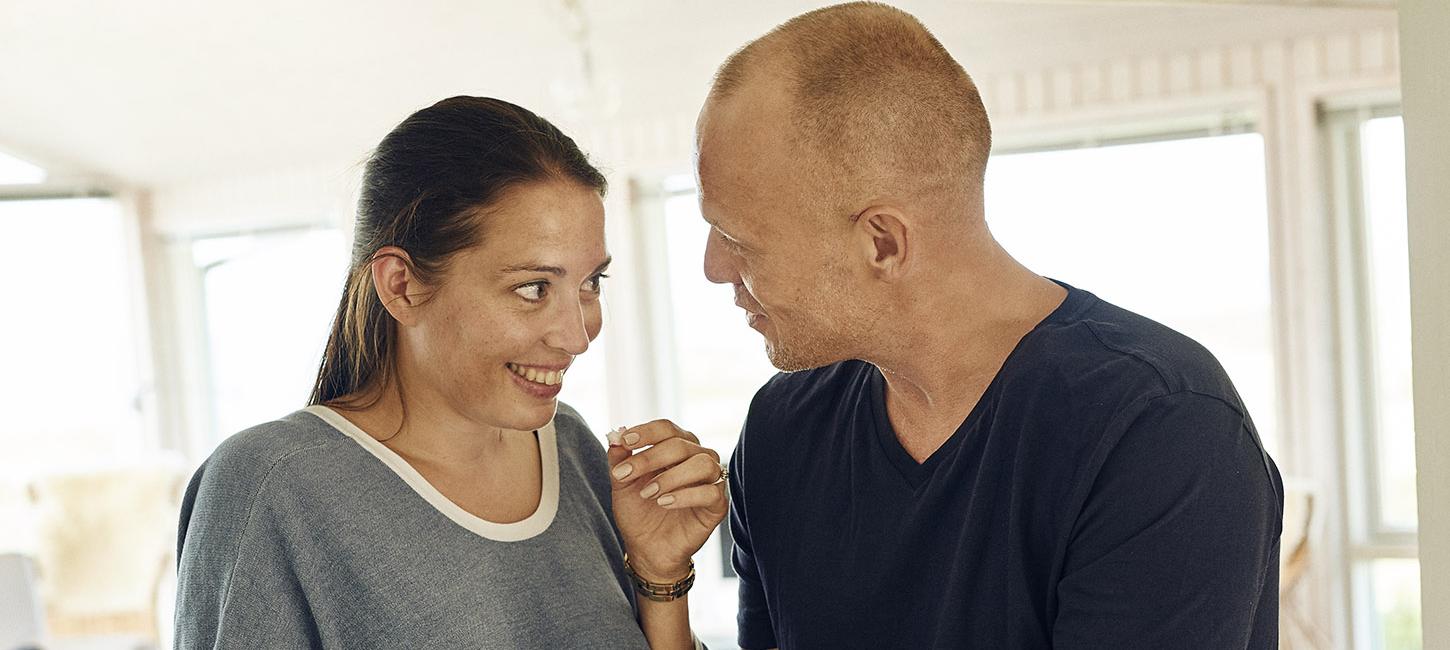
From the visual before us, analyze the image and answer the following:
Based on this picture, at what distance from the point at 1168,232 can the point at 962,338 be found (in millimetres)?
4316

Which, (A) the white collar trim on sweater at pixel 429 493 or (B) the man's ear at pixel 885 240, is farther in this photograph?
(A) the white collar trim on sweater at pixel 429 493

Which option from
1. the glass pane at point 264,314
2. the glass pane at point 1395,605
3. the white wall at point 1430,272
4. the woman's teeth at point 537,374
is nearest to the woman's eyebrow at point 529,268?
the woman's teeth at point 537,374

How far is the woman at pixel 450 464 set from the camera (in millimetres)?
1520

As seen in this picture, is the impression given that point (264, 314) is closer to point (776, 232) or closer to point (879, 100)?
point (776, 232)

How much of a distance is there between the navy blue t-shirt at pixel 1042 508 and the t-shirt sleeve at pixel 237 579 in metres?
0.57

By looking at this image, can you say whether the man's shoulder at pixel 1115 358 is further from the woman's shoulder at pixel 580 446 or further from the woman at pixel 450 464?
the woman's shoulder at pixel 580 446

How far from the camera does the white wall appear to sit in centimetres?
110

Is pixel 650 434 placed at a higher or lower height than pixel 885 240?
lower

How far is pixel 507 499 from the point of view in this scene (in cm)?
176

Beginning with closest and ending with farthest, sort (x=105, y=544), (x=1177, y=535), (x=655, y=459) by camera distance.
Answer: (x=1177, y=535) → (x=655, y=459) → (x=105, y=544)

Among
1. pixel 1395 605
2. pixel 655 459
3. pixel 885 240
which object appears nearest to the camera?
pixel 885 240

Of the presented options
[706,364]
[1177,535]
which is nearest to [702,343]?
[706,364]

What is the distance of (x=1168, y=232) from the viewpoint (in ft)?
18.0

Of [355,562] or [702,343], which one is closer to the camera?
[355,562]
